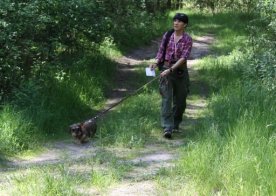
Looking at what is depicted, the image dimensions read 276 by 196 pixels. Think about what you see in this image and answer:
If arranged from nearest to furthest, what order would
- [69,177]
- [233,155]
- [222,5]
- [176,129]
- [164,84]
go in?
[233,155]
[69,177]
[164,84]
[176,129]
[222,5]

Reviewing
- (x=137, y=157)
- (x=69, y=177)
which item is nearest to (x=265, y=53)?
(x=137, y=157)

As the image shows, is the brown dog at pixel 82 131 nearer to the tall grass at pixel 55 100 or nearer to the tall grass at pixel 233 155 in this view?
the tall grass at pixel 55 100

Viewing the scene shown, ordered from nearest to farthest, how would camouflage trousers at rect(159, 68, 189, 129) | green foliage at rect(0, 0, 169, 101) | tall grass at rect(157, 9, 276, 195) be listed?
1. tall grass at rect(157, 9, 276, 195)
2. camouflage trousers at rect(159, 68, 189, 129)
3. green foliage at rect(0, 0, 169, 101)

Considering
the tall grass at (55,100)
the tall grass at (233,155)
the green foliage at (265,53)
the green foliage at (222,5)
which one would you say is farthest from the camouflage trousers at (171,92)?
the green foliage at (222,5)

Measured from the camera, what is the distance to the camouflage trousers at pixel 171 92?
284 inches

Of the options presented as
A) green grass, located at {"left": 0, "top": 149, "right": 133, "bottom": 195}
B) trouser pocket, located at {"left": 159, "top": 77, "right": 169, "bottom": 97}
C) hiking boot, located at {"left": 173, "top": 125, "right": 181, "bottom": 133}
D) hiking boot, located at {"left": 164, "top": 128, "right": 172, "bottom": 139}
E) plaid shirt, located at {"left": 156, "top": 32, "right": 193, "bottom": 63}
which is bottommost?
hiking boot, located at {"left": 173, "top": 125, "right": 181, "bottom": 133}

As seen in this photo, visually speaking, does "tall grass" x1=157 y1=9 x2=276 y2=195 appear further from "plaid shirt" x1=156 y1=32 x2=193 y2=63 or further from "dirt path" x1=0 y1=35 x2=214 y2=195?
"plaid shirt" x1=156 y1=32 x2=193 y2=63

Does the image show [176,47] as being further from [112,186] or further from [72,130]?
[112,186]

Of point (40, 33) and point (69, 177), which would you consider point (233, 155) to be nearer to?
point (69, 177)

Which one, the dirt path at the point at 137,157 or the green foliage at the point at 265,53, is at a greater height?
the green foliage at the point at 265,53

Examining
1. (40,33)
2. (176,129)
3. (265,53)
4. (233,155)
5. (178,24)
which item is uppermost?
(178,24)

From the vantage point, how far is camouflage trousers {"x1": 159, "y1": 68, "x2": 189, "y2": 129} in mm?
7223

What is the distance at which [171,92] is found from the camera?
23.9 ft

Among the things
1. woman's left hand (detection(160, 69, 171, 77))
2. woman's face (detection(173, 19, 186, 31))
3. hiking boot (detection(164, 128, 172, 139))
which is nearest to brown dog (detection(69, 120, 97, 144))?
hiking boot (detection(164, 128, 172, 139))
